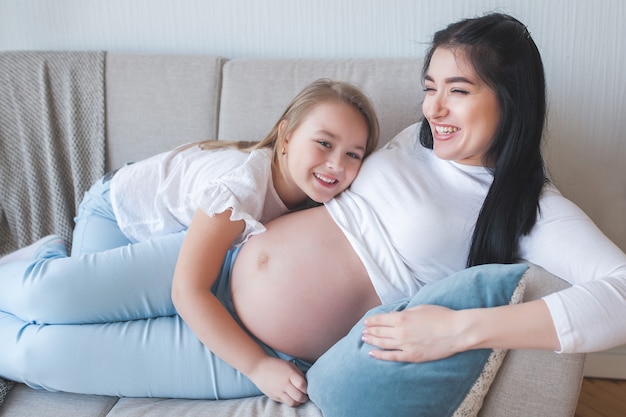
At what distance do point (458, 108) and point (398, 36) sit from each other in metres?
0.68

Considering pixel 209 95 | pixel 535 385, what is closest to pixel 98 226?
pixel 209 95

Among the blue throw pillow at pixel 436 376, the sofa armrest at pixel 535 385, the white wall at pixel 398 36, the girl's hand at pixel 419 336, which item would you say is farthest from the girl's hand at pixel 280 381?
the white wall at pixel 398 36

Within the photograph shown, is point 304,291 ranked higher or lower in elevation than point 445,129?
lower

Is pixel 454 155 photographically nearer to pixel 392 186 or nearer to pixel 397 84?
pixel 392 186

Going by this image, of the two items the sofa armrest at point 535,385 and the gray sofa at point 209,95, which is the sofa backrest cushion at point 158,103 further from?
the sofa armrest at point 535,385

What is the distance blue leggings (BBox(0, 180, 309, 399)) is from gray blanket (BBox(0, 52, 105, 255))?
0.39 meters

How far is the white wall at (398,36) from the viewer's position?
5.65 ft

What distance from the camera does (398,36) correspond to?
1.82 meters

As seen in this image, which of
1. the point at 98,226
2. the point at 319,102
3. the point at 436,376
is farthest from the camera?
the point at 98,226

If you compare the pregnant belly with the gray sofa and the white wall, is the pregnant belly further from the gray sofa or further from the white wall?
the white wall

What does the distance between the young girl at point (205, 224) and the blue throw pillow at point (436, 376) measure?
0.56ft

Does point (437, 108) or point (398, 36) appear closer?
point (437, 108)

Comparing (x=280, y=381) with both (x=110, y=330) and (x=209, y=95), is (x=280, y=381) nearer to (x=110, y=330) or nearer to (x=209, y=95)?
(x=110, y=330)

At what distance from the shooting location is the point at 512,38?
4.00 ft
